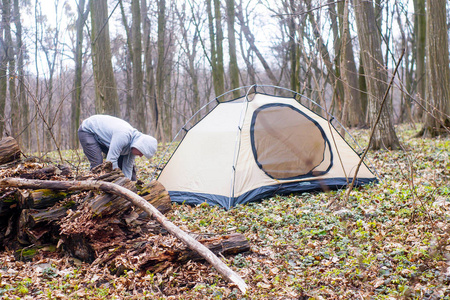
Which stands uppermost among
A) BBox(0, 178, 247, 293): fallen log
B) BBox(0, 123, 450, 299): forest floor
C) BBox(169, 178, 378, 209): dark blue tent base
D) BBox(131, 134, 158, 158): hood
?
BBox(131, 134, 158, 158): hood

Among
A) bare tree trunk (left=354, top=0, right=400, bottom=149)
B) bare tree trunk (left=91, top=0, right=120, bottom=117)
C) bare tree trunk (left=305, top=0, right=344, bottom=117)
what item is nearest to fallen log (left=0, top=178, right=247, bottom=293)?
bare tree trunk (left=305, top=0, right=344, bottom=117)

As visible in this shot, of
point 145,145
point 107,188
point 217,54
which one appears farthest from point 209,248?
point 217,54

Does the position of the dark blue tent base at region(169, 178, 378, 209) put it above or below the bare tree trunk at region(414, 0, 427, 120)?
below

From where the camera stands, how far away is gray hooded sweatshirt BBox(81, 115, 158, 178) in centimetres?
553

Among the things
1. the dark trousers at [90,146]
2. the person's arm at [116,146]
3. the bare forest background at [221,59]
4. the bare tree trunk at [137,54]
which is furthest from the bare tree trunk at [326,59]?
the bare tree trunk at [137,54]

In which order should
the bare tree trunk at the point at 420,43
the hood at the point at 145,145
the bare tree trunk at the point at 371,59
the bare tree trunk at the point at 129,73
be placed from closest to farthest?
the hood at the point at 145,145
the bare tree trunk at the point at 371,59
the bare tree trunk at the point at 420,43
the bare tree trunk at the point at 129,73

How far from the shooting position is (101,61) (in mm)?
9984

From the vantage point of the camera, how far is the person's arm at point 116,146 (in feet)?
18.0

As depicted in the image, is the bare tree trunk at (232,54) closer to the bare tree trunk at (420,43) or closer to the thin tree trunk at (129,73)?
the thin tree trunk at (129,73)

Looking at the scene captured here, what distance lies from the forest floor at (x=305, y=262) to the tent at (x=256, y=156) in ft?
2.18

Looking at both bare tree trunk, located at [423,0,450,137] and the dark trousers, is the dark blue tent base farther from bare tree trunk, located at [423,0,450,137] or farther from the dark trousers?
bare tree trunk, located at [423,0,450,137]

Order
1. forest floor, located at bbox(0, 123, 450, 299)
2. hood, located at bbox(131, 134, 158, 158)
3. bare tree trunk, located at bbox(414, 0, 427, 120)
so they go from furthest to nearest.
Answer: bare tree trunk, located at bbox(414, 0, 427, 120) → hood, located at bbox(131, 134, 158, 158) → forest floor, located at bbox(0, 123, 450, 299)

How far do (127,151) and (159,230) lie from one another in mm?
1867

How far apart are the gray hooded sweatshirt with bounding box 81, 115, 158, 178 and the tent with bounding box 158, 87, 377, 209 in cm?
90
